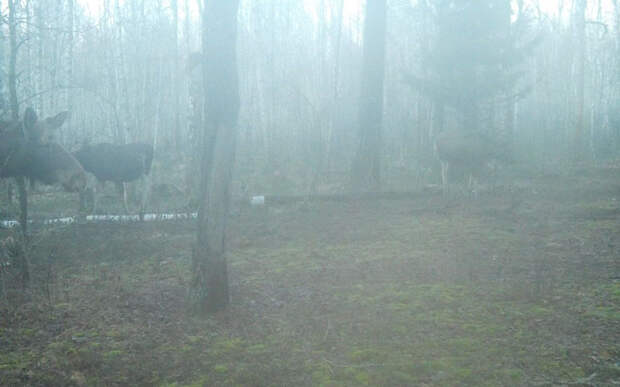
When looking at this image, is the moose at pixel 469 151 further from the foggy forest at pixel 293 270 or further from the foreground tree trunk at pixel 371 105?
the foreground tree trunk at pixel 371 105

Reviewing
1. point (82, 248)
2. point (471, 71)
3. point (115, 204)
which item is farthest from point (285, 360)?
point (471, 71)

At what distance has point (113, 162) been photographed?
580 inches

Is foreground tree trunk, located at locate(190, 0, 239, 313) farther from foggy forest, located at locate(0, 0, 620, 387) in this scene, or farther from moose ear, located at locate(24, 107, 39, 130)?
moose ear, located at locate(24, 107, 39, 130)

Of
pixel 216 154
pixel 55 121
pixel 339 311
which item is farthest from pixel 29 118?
pixel 339 311

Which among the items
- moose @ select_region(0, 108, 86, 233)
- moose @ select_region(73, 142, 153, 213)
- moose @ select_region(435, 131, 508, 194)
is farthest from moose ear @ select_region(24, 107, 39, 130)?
moose @ select_region(435, 131, 508, 194)

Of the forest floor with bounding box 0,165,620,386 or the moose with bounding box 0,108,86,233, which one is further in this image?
the moose with bounding box 0,108,86,233

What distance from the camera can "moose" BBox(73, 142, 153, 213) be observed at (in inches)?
575

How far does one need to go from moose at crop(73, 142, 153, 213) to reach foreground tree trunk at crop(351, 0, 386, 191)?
5630 millimetres

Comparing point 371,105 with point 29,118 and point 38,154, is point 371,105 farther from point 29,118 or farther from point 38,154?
point 29,118

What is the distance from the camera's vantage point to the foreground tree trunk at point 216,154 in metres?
5.34

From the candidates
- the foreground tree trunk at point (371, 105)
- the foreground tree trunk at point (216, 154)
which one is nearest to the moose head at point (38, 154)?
the foreground tree trunk at point (216, 154)

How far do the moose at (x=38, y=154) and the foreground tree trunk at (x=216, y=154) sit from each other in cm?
348

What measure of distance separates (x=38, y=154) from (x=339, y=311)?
17.6 ft

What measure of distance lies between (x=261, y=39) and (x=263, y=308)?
30.6m
